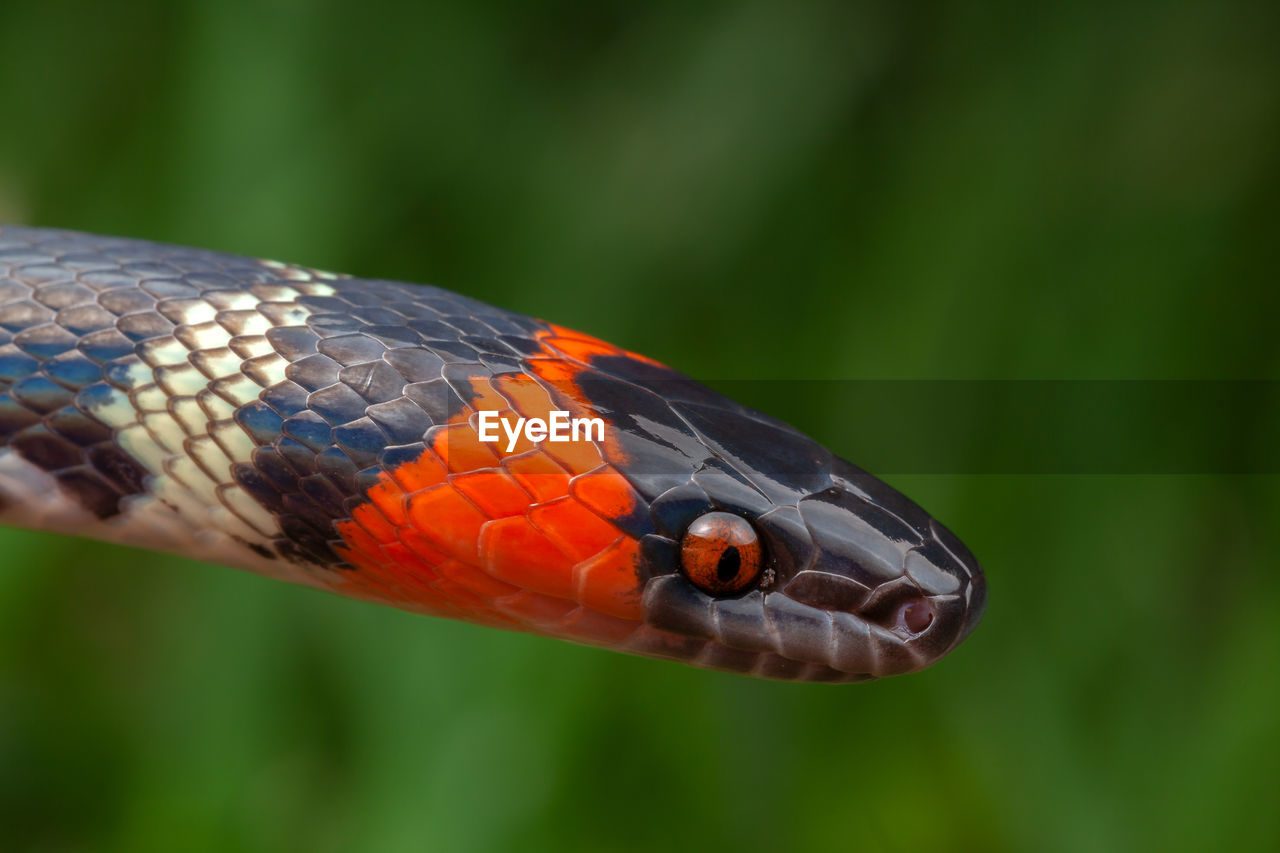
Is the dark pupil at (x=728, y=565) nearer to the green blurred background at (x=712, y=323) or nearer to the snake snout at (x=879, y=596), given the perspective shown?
the snake snout at (x=879, y=596)

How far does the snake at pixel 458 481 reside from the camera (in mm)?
1908

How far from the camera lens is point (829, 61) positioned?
423 cm

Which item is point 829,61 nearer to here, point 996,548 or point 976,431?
point 976,431

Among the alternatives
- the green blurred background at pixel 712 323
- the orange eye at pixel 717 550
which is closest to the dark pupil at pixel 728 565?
the orange eye at pixel 717 550

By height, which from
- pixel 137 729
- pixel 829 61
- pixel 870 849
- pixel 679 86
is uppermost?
pixel 829 61

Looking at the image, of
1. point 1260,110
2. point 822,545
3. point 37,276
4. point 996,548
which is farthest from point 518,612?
point 1260,110

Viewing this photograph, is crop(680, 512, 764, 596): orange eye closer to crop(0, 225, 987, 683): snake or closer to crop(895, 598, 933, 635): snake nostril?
crop(0, 225, 987, 683): snake

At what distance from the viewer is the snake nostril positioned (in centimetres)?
190

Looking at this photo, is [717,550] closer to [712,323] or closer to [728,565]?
[728,565]

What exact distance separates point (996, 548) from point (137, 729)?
10.7 feet

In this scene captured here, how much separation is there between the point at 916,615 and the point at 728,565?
340 millimetres

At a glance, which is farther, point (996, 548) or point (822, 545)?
point (996, 548)

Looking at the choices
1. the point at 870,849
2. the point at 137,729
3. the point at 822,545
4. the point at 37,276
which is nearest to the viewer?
the point at 822,545

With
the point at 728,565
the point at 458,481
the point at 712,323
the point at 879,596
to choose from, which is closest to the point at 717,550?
the point at 728,565
